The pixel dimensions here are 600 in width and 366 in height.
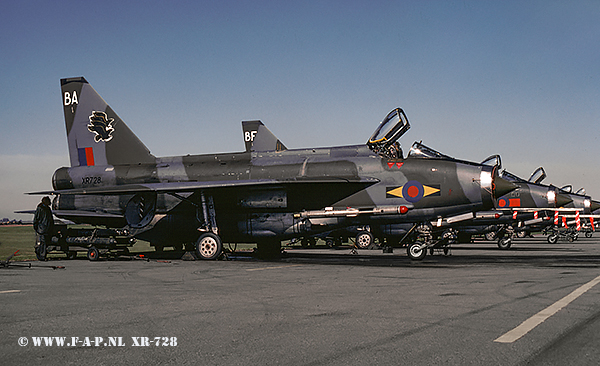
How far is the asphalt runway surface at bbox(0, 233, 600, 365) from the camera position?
399 cm

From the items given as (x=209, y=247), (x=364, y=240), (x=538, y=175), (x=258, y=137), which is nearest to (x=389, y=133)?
(x=209, y=247)

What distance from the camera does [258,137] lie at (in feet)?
78.4

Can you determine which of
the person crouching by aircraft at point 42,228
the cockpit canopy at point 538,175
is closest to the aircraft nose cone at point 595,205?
the cockpit canopy at point 538,175

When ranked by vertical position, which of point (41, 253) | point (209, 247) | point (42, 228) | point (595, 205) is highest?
point (42, 228)

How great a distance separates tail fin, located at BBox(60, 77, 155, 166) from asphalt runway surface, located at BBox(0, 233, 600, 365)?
388 inches

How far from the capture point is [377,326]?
504cm

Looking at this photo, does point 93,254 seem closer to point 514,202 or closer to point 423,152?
point 423,152

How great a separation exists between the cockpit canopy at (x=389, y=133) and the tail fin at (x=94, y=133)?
8126 millimetres

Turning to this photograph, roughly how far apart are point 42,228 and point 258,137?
10.9m

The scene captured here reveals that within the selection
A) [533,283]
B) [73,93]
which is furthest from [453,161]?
[73,93]

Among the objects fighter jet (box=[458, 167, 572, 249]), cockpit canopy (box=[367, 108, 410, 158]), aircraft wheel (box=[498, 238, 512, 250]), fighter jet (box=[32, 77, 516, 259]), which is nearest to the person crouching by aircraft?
fighter jet (box=[32, 77, 516, 259])

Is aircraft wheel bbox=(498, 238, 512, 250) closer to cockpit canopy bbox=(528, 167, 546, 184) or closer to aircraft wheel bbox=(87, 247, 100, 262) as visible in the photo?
cockpit canopy bbox=(528, 167, 546, 184)

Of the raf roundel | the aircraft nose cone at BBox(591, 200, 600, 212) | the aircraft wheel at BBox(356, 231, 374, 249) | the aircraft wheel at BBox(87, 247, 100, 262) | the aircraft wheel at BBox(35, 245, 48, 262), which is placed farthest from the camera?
the aircraft nose cone at BBox(591, 200, 600, 212)

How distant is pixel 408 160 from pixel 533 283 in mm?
7344
